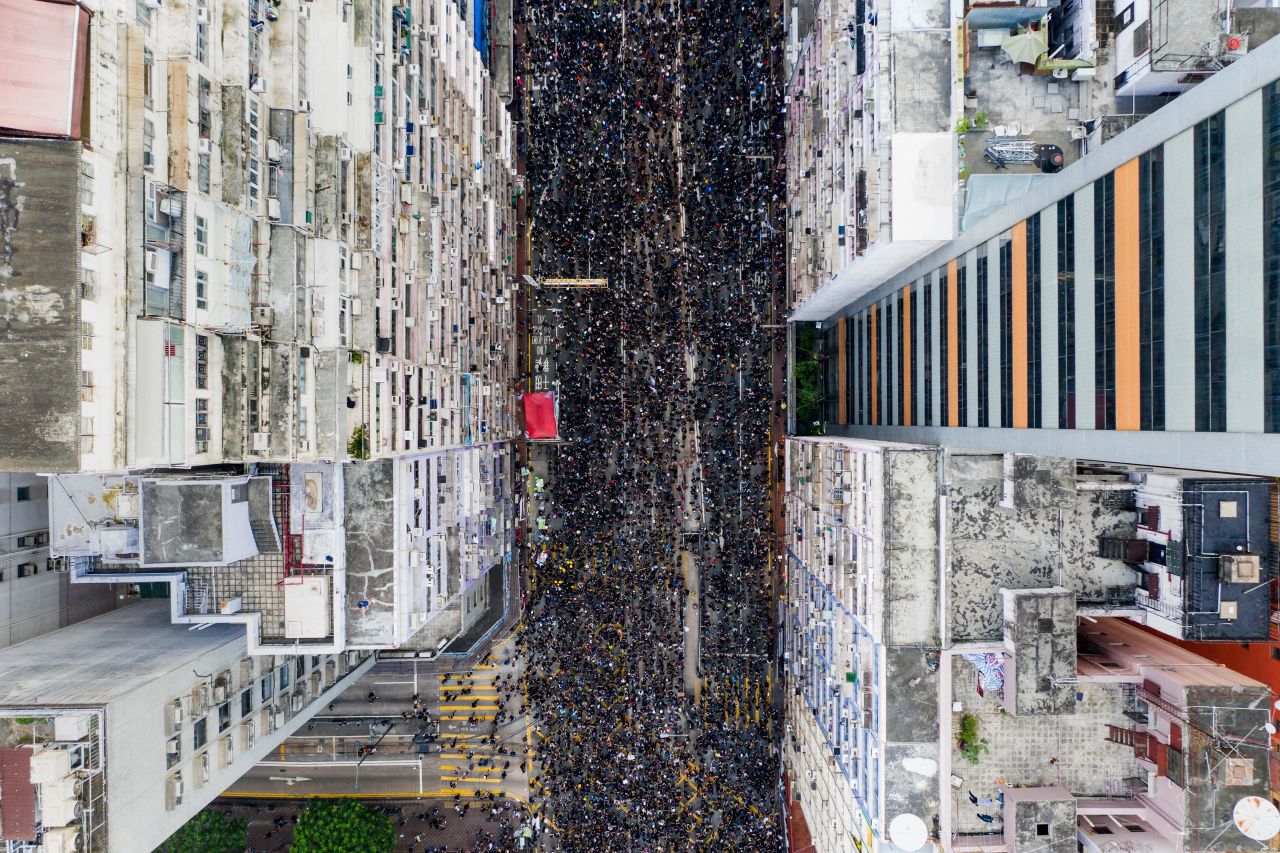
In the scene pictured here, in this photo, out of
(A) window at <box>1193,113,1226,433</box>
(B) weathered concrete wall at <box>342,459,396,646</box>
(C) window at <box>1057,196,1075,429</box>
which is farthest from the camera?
(B) weathered concrete wall at <box>342,459,396,646</box>

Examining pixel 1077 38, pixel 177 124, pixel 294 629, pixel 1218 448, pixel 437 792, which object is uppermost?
pixel 1077 38

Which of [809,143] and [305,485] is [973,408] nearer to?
[809,143]

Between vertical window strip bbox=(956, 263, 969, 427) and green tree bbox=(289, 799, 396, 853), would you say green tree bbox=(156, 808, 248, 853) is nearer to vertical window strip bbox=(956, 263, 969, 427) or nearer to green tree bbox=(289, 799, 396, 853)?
green tree bbox=(289, 799, 396, 853)

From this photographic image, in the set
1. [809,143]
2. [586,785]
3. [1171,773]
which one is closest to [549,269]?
[809,143]

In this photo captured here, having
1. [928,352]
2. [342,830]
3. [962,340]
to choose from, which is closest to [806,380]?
[928,352]

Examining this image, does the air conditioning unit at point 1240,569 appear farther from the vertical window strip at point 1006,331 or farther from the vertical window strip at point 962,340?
the vertical window strip at point 962,340

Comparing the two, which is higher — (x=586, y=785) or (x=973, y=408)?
(x=973, y=408)

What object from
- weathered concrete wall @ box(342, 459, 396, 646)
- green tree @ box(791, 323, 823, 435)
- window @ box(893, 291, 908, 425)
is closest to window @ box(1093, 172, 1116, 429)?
window @ box(893, 291, 908, 425)
